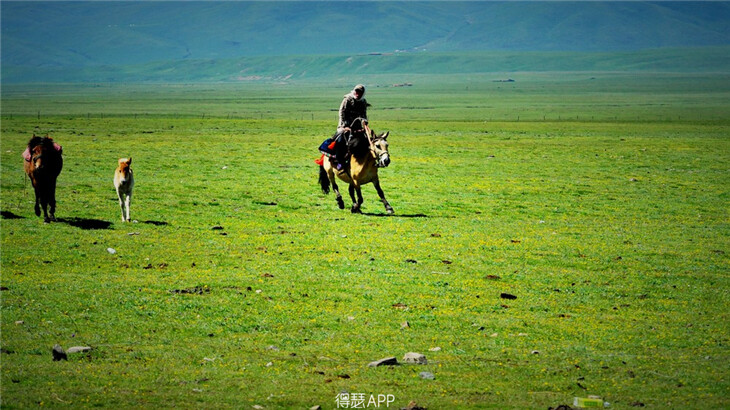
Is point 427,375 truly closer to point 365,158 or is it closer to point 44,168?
point 365,158

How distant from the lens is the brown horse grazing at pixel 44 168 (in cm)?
1942

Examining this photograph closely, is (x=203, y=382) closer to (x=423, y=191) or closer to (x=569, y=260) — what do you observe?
(x=569, y=260)

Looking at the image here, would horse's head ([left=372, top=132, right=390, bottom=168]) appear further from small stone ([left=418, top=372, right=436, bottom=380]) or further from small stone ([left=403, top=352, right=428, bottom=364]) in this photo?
small stone ([left=418, top=372, right=436, bottom=380])

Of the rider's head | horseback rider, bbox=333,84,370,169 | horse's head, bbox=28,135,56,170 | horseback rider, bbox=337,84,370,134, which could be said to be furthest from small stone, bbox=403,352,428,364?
horse's head, bbox=28,135,56,170

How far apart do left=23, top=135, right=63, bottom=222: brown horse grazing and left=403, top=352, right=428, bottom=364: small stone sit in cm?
1314

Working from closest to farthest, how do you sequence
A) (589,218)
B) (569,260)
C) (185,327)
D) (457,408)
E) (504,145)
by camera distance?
(457,408) < (185,327) < (569,260) < (589,218) < (504,145)

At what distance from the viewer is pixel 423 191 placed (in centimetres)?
2822

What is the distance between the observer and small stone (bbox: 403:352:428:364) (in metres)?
9.65

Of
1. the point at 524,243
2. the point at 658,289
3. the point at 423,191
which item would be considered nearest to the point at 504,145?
the point at 423,191

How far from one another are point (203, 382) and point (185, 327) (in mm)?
2208

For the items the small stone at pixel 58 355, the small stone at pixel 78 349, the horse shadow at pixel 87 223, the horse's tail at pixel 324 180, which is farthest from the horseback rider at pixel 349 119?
the small stone at pixel 58 355

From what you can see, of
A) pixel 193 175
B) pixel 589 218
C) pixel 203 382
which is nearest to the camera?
pixel 203 382

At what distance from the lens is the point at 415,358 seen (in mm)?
9664

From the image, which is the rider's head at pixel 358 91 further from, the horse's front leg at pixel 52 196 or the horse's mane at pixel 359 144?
the horse's front leg at pixel 52 196
